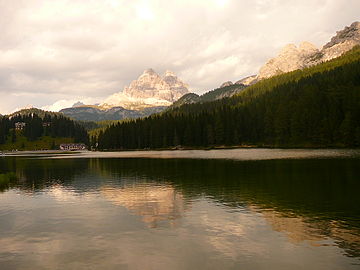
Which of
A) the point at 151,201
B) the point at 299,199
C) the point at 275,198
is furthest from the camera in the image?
the point at 151,201

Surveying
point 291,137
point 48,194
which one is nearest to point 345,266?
point 48,194

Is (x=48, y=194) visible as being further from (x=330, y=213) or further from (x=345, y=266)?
(x=345, y=266)

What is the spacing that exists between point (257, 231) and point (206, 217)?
644 centimetres

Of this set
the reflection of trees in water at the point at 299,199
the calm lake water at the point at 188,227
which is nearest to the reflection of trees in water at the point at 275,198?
the reflection of trees in water at the point at 299,199

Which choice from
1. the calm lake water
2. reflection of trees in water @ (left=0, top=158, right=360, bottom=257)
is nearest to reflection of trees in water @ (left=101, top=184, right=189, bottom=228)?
reflection of trees in water @ (left=0, top=158, right=360, bottom=257)

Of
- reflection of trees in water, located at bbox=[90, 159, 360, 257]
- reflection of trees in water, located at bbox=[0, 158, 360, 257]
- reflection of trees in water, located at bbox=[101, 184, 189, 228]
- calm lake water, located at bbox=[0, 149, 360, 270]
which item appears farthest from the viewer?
reflection of trees in water, located at bbox=[101, 184, 189, 228]

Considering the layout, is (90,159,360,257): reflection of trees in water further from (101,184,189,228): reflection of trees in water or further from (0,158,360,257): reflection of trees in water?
(101,184,189,228): reflection of trees in water

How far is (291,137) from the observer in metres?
198

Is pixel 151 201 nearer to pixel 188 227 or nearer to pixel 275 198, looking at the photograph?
pixel 188 227

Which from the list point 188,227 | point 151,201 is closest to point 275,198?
point 151,201

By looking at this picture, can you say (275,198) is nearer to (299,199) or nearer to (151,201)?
(299,199)

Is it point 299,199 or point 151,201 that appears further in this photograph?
point 151,201

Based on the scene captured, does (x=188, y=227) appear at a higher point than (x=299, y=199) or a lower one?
lower

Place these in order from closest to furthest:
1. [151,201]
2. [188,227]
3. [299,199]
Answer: [188,227] < [299,199] < [151,201]
